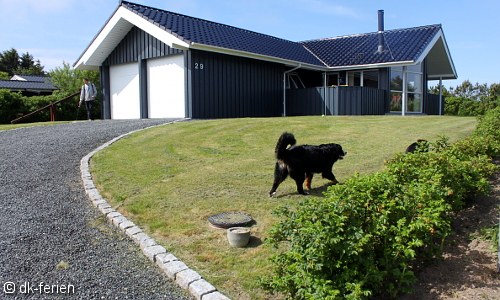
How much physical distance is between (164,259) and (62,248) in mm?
1211

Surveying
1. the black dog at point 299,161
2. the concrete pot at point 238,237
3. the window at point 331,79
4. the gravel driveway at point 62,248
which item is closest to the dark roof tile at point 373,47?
the window at point 331,79

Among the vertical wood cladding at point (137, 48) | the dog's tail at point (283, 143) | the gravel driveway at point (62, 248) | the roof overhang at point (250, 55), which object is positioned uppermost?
the vertical wood cladding at point (137, 48)

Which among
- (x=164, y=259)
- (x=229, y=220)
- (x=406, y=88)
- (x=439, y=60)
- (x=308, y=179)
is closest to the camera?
(x=164, y=259)

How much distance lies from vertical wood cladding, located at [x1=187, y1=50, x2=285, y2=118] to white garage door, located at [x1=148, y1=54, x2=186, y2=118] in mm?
751

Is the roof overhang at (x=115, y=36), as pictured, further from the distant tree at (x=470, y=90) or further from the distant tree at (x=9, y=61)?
the distant tree at (x=9, y=61)

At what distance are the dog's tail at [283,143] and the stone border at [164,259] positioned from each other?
2056mm

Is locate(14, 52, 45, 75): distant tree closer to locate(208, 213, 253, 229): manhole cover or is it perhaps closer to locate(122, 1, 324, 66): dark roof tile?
locate(122, 1, 324, 66): dark roof tile

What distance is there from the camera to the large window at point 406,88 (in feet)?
66.2

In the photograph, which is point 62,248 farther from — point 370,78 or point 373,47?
point 373,47

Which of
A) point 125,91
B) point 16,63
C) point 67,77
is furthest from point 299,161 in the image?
point 16,63

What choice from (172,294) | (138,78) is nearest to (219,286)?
(172,294)

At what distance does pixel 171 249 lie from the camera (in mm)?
3850

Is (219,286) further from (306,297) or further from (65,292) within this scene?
(65,292)

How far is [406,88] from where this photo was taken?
67.4 ft
